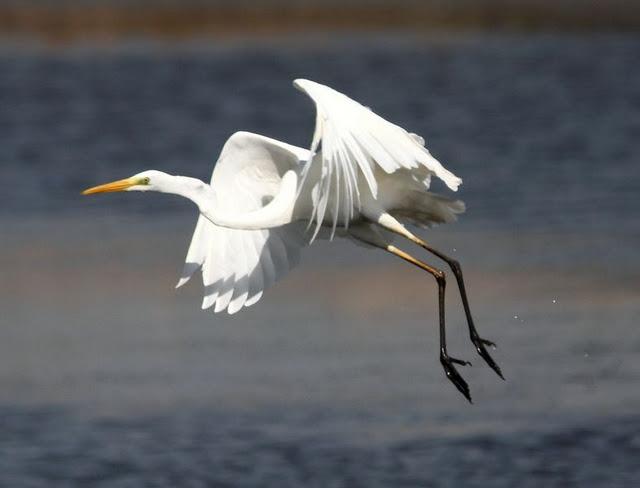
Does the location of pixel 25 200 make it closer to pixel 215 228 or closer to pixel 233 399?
pixel 233 399

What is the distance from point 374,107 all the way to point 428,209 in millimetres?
13182

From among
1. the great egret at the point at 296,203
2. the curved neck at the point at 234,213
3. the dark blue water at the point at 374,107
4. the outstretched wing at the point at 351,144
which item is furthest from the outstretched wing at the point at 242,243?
the dark blue water at the point at 374,107

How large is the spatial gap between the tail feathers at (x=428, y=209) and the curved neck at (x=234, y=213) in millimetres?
684

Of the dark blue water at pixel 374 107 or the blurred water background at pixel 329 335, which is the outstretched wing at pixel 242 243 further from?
the dark blue water at pixel 374 107

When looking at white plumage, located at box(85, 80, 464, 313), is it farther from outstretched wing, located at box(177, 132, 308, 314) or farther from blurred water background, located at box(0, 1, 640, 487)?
blurred water background, located at box(0, 1, 640, 487)

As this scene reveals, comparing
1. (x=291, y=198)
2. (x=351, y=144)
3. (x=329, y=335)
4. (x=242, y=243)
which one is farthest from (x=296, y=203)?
(x=329, y=335)

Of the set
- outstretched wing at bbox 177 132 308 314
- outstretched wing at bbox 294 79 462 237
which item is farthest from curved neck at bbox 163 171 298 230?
outstretched wing at bbox 294 79 462 237

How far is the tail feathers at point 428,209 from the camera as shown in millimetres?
8828

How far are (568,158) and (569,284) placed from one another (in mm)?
5716

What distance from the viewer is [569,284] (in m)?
12.6

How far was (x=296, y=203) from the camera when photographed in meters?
8.66

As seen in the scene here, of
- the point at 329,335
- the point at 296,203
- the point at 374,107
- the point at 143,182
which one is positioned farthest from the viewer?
the point at 374,107

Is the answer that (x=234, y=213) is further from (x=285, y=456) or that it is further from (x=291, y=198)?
(x=285, y=456)

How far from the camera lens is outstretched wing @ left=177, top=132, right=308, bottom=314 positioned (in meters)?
9.04
